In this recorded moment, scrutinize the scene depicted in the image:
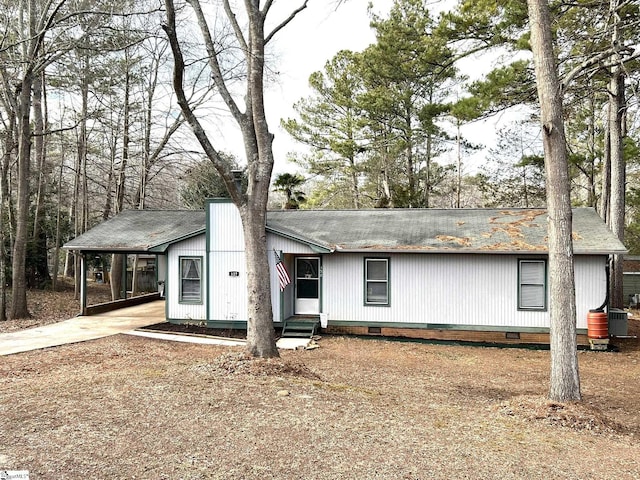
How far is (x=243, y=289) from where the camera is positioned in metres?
13.5

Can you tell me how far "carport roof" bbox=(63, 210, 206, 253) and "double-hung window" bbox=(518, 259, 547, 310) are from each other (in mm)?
8647

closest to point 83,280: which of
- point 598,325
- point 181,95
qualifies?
point 181,95

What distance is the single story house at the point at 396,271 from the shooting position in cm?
1247

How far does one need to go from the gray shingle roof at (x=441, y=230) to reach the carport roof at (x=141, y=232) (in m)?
2.82

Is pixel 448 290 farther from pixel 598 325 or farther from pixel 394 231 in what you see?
pixel 598 325

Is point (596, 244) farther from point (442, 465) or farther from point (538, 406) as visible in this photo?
point (442, 465)

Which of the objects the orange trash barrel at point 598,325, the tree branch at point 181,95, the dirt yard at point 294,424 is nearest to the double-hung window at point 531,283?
the orange trash barrel at point 598,325

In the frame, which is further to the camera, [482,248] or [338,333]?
[338,333]

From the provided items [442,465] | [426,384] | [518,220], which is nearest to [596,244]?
[518,220]

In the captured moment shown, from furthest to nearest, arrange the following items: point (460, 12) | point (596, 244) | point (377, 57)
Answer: point (377, 57), point (460, 12), point (596, 244)

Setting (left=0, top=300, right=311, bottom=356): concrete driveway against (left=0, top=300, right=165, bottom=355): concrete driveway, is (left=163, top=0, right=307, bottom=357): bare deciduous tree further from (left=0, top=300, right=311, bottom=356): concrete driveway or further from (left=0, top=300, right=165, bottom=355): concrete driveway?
(left=0, top=300, right=165, bottom=355): concrete driveway

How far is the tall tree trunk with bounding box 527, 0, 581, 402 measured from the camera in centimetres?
660

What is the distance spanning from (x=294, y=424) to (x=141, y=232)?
11647 millimetres

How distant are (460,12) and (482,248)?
24.5 feet
